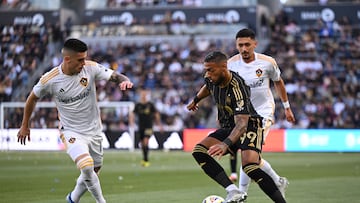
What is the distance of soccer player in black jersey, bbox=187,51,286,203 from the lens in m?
10.4

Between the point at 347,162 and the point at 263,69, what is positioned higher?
the point at 263,69

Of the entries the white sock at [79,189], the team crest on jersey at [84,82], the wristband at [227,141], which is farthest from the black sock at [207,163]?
the team crest on jersey at [84,82]

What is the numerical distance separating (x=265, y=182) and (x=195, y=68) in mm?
30227

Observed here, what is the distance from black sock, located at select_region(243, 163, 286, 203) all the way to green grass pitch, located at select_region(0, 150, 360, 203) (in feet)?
9.67

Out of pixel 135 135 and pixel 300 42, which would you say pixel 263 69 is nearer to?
pixel 135 135

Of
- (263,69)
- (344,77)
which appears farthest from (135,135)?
(263,69)

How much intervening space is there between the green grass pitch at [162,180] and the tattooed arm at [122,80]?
3.02 meters

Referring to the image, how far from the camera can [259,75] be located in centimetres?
1301

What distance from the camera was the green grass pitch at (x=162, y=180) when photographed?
14.3 meters

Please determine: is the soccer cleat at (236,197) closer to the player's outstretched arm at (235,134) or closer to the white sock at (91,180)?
the player's outstretched arm at (235,134)

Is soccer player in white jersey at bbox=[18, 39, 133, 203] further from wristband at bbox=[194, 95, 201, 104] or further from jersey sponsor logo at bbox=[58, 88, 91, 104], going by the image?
wristband at bbox=[194, 95, 201, 104]

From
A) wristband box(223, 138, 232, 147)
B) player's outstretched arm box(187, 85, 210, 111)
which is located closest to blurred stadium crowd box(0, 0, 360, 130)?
player's outstretched arm box(187, 85, 210, 111)

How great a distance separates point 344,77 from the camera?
124 ft

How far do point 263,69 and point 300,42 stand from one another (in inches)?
1135
